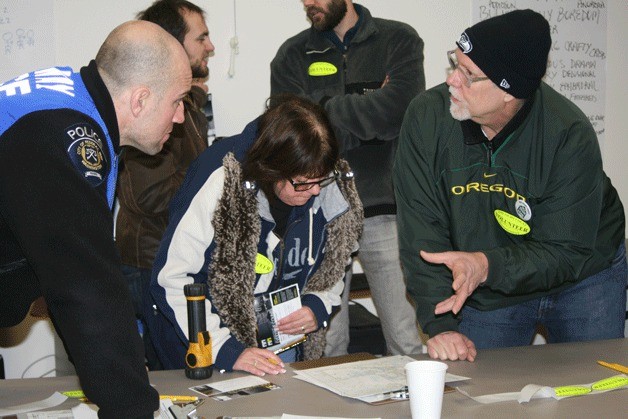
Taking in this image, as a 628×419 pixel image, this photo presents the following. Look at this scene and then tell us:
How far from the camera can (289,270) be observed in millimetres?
2408

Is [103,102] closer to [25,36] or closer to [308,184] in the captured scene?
[308,184]

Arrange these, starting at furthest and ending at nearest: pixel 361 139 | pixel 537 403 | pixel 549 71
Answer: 1. pixel 549 71
2. pixel 361 139
3. pixel 537 403

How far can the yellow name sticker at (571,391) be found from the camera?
5.80 feet

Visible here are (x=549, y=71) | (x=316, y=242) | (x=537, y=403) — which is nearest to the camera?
(x=537, y=403)

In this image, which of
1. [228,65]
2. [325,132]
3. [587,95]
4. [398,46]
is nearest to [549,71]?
[587,95]

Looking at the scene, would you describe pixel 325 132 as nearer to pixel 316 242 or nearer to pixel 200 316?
pixel 316 242

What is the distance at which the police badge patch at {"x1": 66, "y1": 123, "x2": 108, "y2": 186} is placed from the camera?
1384 mm

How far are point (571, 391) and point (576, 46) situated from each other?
323 cm

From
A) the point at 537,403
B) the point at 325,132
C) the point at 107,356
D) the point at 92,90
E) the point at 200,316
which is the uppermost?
the point at 92,90

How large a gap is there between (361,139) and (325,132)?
1145 mm

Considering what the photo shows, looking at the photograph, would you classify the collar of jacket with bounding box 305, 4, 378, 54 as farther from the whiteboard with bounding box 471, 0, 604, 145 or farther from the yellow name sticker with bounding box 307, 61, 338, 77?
the whiteboard with bounding box 471, 0, 604, 145

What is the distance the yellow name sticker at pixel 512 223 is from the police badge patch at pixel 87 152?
1.26 m

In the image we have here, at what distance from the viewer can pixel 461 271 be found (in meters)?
2.07

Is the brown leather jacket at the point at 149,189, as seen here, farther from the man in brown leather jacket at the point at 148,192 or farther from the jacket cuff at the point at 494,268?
the jacket cuff at the point at 494,268
